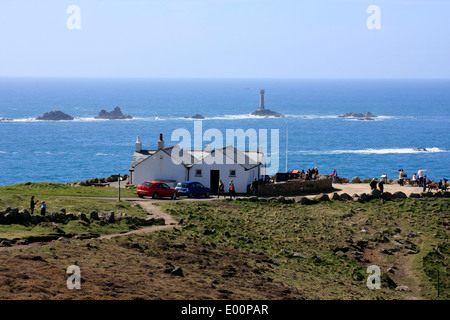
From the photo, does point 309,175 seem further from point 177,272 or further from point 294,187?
point 177,272

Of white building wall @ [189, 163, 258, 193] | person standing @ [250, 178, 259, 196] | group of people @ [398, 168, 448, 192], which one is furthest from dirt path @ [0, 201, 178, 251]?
→ group of people @ [398, 168, 448, 192]

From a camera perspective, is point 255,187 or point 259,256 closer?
point 259,256

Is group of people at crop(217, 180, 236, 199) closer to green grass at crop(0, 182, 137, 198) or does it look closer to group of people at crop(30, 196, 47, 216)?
green grass at crop(0, 182, 137, 198)

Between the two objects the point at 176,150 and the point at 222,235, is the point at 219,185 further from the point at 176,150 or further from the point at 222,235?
the point at 222,235

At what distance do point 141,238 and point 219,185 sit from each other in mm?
18590

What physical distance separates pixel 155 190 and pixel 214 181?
21.4 feet

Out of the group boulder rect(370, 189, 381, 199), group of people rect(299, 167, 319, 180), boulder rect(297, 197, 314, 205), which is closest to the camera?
boulder rect(297, 197, 314, 205)

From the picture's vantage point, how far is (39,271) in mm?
25969

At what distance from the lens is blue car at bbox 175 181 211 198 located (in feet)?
172

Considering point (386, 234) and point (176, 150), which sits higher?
point (176, 150)

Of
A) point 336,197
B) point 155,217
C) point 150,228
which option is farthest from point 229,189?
point 150,228

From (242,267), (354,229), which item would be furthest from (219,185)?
(242,267)

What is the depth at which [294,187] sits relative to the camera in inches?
2162

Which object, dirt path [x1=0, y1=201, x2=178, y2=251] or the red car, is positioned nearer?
dirt path [x1=0, y1=201, x2=178, y2=251]
